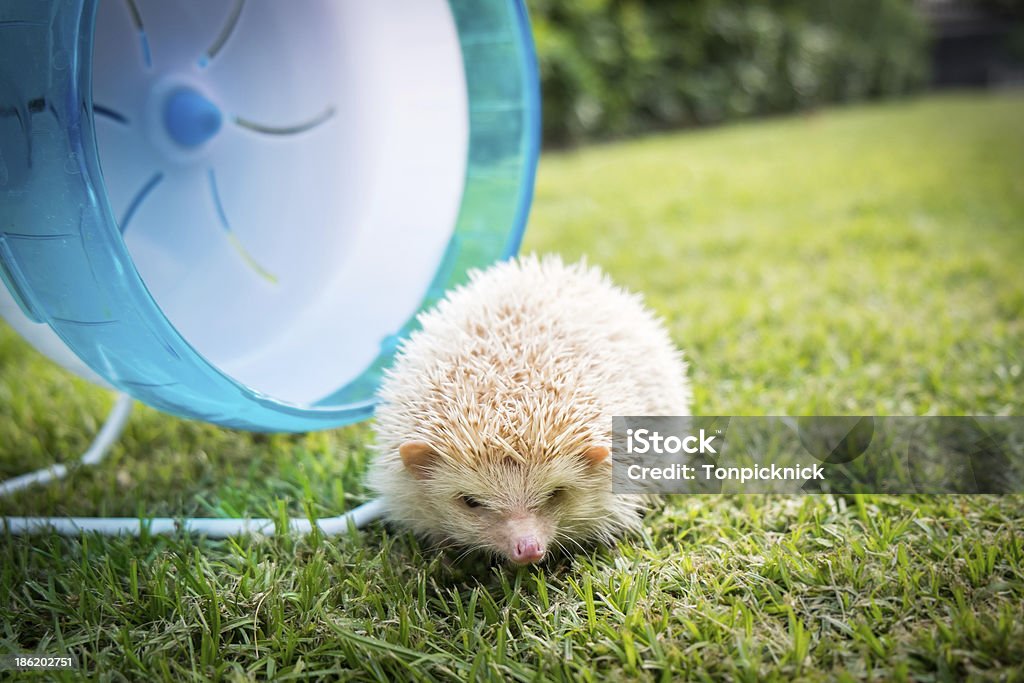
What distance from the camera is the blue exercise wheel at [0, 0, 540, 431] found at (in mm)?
2059

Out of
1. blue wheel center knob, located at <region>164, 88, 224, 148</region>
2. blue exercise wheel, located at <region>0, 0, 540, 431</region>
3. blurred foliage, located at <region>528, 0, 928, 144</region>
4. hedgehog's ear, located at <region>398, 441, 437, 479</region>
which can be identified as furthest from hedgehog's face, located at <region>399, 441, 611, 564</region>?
blurred foliage, located at <region>528, 0, 928, 144</region>

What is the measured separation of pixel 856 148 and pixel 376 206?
23.6 feet

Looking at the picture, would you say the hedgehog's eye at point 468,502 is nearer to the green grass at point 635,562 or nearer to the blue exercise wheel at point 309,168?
the green grass at point 635,562

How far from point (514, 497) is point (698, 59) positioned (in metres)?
10.8

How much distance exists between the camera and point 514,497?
1.53m

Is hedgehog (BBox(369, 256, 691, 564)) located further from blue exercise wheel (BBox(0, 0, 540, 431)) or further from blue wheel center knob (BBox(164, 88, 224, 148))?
blue wheel center knob (BBox(164, 88, 224, 148))

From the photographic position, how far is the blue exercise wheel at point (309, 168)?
2059 millimetres

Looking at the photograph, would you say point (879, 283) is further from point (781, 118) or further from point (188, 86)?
point (781, 118)

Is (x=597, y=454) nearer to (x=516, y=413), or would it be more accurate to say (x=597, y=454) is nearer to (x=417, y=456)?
(x=516, y=413)

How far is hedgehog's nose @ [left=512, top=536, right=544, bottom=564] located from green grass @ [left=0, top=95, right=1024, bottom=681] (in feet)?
0.24

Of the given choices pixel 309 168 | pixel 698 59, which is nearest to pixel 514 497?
pixel 309 168

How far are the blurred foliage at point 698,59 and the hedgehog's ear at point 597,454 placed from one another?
7078mm

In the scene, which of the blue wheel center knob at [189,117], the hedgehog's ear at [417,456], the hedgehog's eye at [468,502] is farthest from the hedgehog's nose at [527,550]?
the blue wheel center knob at [189,117]

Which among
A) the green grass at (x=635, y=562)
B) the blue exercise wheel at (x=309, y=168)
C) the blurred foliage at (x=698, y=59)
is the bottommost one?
the green grass at (x=635, y=562)
